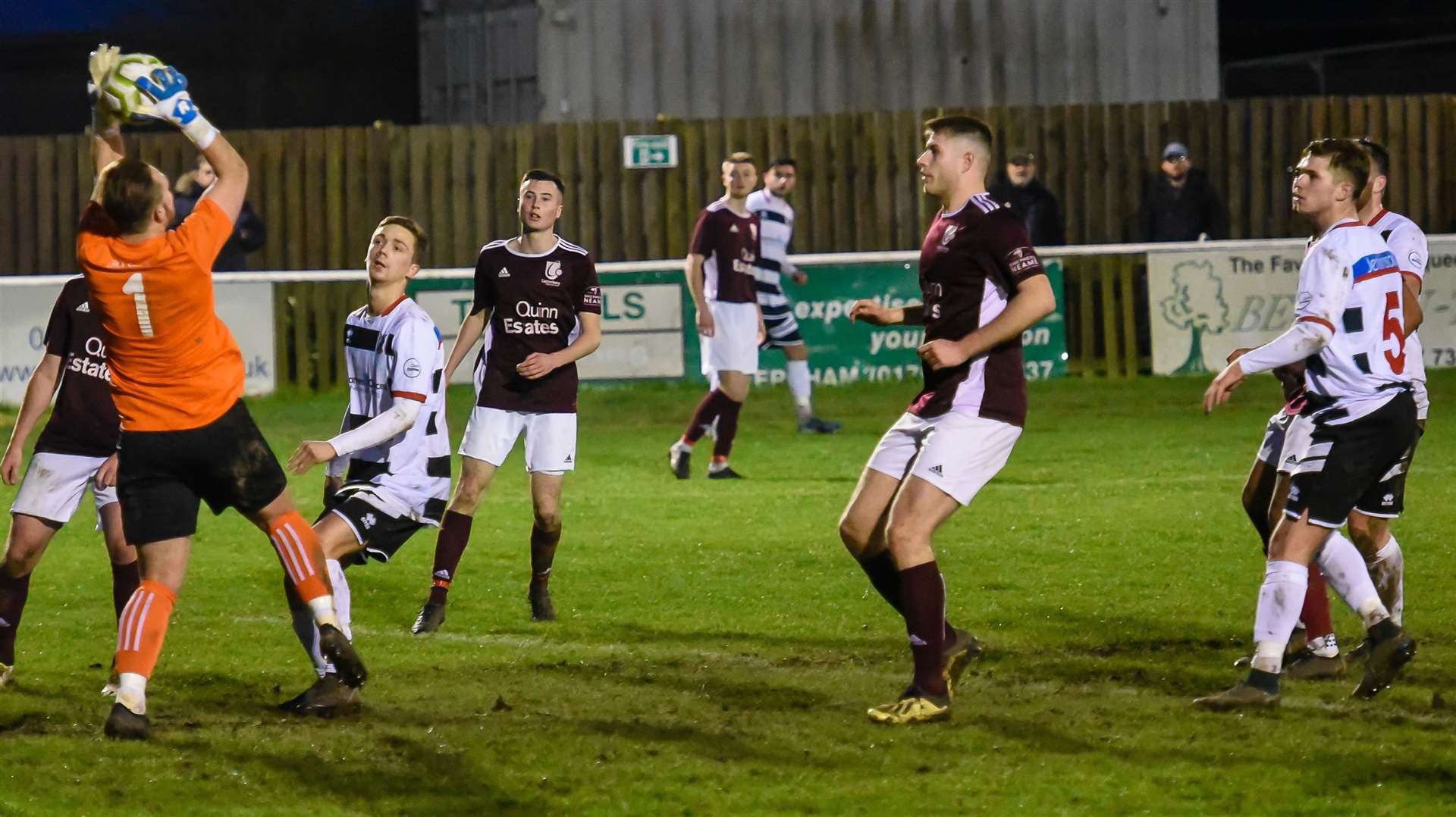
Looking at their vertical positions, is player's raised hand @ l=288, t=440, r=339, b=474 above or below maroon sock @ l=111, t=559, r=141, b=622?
above

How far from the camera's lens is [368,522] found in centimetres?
644

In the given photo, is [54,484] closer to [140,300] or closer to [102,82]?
[140,300]

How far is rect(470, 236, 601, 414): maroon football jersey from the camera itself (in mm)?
8086

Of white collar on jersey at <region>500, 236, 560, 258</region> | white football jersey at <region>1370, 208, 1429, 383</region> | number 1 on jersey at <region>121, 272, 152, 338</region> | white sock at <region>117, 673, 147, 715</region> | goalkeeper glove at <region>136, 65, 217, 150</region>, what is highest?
goalkeeper glove at <region>136, 65, 217, 150</region>

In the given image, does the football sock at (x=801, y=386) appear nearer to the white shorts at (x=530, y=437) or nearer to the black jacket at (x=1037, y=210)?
the black jacket at (x=1037, y=210)

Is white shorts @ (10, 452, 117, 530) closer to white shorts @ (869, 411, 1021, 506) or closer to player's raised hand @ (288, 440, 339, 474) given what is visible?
player's raised hand @ (288, 440, 339, 474)

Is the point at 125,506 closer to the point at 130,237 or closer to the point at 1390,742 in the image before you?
the point at 130,237

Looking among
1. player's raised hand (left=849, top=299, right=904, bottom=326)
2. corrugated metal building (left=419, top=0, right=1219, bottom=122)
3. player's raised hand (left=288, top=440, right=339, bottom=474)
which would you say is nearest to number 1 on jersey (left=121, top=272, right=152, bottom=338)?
player's raised hand (left=288, top=440, right=339, bottom=474)

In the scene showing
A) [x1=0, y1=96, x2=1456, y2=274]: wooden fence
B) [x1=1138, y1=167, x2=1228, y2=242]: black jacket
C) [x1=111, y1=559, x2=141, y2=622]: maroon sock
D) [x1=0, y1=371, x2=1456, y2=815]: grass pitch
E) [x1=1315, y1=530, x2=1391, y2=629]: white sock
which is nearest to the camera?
[x1=0, y1=371, x2=1456, y2=815]: grass pitch

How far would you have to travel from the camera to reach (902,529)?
5.92 meters

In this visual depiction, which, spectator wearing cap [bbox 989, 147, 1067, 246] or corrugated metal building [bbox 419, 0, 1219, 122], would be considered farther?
corrugated metal building [bbox 419, 0, 1219, 122]

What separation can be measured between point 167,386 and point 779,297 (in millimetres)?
8921

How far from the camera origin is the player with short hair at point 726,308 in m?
12.2

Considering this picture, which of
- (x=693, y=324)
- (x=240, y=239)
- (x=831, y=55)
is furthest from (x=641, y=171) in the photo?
(x=240, y=239)
